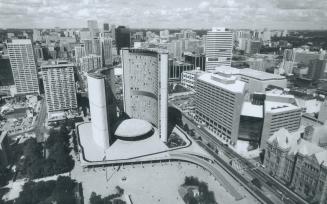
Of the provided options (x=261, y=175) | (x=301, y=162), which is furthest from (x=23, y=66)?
(x=301, y=162)

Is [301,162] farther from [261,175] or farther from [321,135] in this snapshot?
[321,135]

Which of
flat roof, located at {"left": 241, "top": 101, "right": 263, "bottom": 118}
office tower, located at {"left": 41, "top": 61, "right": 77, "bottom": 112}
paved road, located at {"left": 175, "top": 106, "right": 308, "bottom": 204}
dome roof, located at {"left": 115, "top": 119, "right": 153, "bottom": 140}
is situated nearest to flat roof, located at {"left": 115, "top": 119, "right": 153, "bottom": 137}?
dome roof, located at {"left": 115, "top": 119, "right": 153, "bottom": 140}

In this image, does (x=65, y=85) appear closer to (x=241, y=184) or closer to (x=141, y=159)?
(x=141, y=159)

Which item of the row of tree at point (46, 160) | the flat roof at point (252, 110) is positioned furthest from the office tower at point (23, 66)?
the flat roof at point (252, 110)

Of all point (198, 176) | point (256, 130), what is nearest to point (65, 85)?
point (198, 176)

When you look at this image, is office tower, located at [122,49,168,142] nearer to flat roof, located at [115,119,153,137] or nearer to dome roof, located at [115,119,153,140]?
dome roof, located at [115,119,153,140]
